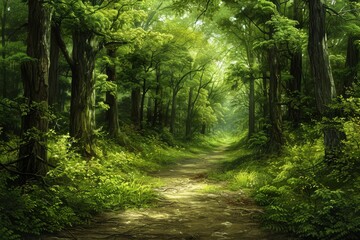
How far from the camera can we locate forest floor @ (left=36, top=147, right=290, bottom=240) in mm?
5258

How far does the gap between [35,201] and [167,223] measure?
7.87ft

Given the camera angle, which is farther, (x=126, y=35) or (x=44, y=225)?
(x=126, y=35)

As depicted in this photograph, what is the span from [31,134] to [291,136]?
1073 cm

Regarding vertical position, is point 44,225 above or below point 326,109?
below

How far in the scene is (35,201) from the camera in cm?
527

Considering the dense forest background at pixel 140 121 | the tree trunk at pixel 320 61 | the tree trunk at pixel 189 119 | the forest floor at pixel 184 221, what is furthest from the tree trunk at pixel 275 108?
the tree trunk at pixel 189 119

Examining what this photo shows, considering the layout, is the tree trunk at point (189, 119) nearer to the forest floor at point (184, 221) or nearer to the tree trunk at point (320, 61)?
the forest floor at point (184, 221)

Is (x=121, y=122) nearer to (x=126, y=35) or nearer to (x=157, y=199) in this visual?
(x=126, y=35)

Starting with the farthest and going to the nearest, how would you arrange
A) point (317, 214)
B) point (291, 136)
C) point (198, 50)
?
1. point (198, 50)
2. point (291, 136)
3. point (317, 214)

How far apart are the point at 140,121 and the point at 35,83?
17.2m

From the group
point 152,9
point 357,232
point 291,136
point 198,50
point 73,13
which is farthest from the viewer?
point 198,50

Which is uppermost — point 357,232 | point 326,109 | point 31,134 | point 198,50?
point 198,50

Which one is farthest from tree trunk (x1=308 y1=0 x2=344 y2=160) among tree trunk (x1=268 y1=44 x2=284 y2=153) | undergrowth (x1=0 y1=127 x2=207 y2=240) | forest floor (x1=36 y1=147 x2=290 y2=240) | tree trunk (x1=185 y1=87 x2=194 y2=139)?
tree trunk (x1=185 y1=87 x2=194 y2=139)

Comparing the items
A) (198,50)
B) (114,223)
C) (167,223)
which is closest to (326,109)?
(167,223)
